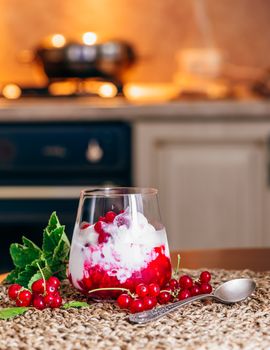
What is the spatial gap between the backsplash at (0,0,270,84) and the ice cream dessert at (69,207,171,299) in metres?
2.24

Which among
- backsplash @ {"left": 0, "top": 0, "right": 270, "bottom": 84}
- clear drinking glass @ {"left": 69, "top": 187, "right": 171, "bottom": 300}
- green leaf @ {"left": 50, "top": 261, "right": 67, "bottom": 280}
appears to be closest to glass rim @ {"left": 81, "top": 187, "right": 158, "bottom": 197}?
clear drinking glass @ {"left": 69, "top": 187, "right": 171, "bottom": 300}

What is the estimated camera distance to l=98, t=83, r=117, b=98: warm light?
2.98 m

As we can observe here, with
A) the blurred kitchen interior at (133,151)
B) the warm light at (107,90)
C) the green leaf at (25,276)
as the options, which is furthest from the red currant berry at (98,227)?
the warm light at (107,90)

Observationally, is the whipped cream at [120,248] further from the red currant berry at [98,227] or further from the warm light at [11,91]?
the warm light at [11,91]

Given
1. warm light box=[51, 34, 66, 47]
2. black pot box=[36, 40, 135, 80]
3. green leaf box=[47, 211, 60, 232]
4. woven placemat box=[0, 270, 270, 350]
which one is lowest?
woven placemat box=[0, 270, 270, 350]

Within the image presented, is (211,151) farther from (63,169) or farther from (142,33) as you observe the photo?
(142,33)

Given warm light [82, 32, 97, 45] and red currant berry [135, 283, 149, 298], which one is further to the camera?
warm light [82, 32, 97, 45]

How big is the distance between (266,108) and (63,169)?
27.5 inches

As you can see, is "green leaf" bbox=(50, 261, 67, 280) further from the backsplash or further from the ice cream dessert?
the backsplash

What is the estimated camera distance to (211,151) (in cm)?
276

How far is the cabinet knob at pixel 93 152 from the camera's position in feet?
8.98

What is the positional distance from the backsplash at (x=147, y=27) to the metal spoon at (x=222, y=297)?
223cm

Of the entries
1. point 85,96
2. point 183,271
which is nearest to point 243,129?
point 85,96

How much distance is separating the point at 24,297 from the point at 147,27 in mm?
2425
